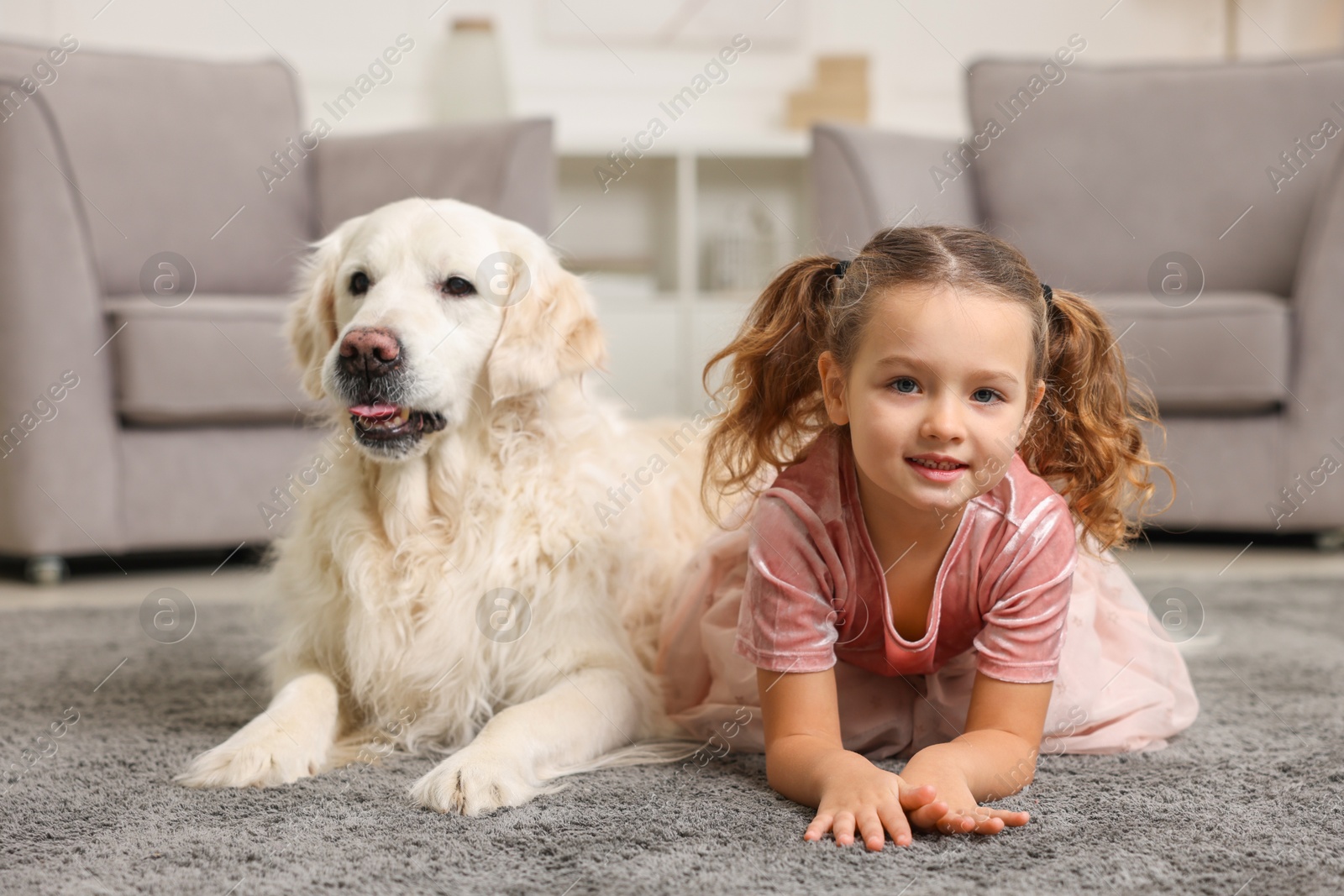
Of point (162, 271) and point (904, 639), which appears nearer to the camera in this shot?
point (904, 639)

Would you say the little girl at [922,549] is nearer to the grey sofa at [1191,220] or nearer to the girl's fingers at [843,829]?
the girl's fingers at [843,829]

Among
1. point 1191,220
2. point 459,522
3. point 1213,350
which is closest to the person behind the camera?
point 459,522

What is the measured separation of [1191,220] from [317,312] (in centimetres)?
277

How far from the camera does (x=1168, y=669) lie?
1484 millimetres

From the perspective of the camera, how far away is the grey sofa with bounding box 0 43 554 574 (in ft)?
8.50

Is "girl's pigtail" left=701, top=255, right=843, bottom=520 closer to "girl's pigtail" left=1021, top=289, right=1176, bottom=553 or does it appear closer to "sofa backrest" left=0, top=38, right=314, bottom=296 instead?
"girl's pigtail" left=1021, top=289, right=1176, bottom=553

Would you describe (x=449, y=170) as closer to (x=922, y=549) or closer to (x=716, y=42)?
(x=922, y=549)

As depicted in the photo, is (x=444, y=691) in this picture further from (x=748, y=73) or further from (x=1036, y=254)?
(x=748, y=73)

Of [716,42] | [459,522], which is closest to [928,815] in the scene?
[459,522]

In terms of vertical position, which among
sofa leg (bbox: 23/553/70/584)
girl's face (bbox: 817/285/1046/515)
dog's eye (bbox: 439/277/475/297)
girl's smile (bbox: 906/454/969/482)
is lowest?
sofa leg (bbox: 23/553/70/584)

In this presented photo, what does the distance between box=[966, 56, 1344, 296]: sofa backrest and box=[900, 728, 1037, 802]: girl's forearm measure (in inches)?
94.8

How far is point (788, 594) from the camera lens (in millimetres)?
1232

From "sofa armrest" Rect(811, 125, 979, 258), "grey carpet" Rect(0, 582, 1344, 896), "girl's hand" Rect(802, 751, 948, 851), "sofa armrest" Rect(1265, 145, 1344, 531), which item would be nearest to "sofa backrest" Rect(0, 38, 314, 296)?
"sofa armrest" Rect(811, 125, 979, 258)

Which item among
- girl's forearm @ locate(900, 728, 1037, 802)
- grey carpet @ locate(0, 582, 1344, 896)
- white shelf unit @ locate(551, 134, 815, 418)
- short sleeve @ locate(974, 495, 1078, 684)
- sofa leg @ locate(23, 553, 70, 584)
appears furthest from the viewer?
white shelf unit @ locate(551, 134, 815, 418)
